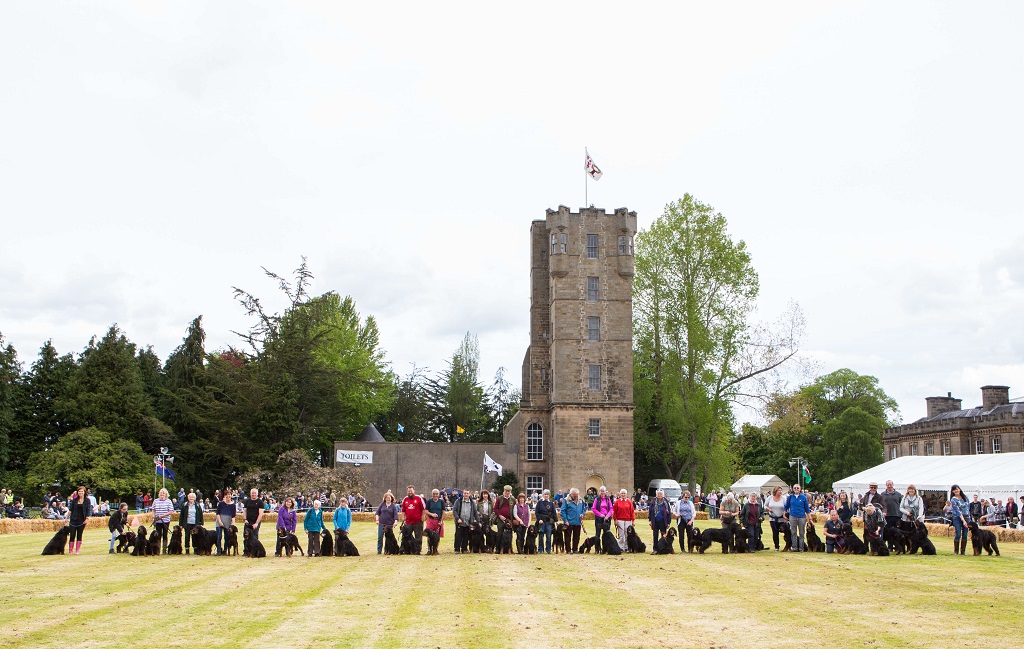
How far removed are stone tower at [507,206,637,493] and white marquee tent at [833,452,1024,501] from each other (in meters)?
12.4

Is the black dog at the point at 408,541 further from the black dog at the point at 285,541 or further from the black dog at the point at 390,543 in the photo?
the black dog at the point at 285,541

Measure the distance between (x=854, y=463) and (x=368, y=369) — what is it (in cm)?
3952

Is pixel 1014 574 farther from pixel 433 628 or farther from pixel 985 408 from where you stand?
pixel 985 408

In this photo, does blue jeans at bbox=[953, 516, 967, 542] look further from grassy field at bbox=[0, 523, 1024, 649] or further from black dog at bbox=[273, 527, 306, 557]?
black dog at bbox=[273, 527, 306, 557]

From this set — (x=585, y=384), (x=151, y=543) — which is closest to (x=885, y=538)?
(x=151, y=543)

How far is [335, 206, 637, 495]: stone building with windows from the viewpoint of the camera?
5288 centimetres

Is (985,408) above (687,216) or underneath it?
underneath

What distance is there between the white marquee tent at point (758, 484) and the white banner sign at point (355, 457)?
98.9 ft

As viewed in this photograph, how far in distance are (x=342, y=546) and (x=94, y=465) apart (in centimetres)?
3495

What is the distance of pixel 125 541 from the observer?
22.9 m

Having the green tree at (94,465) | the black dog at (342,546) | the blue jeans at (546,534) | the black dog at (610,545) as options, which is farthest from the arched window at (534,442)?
the black dog at (342,546)

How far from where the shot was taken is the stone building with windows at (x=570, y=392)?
52.9 metres

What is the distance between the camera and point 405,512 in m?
22.9

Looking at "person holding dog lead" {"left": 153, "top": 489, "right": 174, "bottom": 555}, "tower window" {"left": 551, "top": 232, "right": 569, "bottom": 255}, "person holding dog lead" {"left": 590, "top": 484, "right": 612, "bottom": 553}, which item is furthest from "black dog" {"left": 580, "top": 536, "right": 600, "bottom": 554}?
"tower window" {"left": 551, "top": 232, "right": 569, "bottom": 255}
